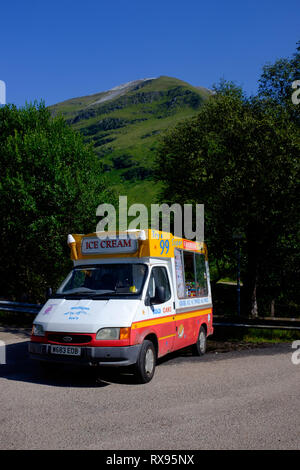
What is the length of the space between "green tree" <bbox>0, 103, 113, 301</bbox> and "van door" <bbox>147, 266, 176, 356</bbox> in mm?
9965

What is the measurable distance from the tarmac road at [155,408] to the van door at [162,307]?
68 cm

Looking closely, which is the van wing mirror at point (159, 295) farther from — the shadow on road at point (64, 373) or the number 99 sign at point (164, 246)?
the shadow on road at point (64, 373)

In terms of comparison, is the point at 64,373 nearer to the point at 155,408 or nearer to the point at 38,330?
the point at 38,330

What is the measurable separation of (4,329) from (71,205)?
5.80 m

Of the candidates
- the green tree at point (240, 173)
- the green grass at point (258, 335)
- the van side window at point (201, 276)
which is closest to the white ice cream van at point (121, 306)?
the van side window at point (201, 276)

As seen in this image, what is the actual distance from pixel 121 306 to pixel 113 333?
1.80 feet

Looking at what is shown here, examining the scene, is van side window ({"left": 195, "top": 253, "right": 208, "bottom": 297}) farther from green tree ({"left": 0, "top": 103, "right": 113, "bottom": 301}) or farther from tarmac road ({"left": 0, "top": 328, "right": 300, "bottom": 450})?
green tree ({"left": 0, "top": 103, "right": 113, "bottom": 301})

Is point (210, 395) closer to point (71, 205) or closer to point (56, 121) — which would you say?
point (71, 205)

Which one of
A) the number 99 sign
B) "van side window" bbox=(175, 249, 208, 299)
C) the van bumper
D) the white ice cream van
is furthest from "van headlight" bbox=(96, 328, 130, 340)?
"van side window" bbox=(175, 249, 208, 299)

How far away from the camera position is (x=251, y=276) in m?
22.0

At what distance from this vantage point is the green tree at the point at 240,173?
15.3 metres

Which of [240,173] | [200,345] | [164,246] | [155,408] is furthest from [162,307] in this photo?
[240,173]

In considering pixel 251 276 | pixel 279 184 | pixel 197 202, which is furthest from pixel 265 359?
pixel 251 276

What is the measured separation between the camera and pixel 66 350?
8.20 m
